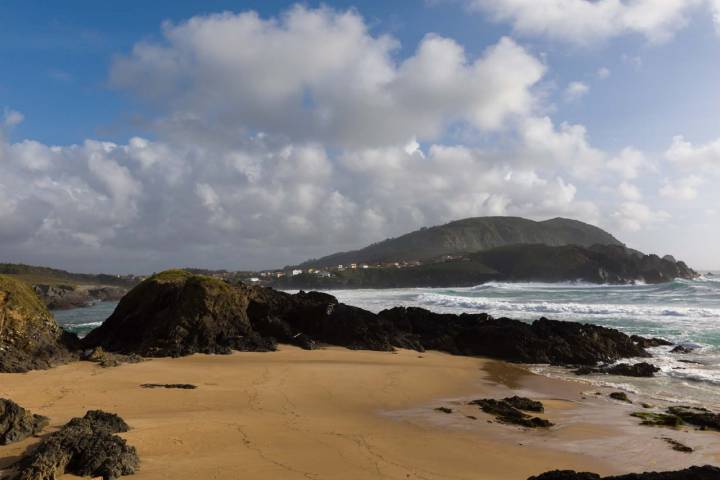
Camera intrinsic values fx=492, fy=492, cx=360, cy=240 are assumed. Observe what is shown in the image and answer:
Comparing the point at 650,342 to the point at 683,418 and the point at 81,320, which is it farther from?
the point at 81,320

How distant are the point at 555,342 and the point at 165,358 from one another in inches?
593

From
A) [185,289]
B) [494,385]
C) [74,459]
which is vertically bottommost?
[494,385]

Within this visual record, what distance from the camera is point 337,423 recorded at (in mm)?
9500

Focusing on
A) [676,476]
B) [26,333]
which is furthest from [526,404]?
[26,333]

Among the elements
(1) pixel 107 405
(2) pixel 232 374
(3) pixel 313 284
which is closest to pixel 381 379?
(2) pixel 232 374

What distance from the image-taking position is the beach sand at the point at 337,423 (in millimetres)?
7012

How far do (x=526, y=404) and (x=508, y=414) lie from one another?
951 millimetres

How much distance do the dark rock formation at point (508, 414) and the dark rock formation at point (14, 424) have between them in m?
8.47

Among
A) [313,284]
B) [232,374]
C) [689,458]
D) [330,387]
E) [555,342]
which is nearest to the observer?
[689,458]

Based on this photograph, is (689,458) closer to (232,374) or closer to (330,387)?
(330,387)

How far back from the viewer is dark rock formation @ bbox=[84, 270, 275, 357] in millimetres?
18516

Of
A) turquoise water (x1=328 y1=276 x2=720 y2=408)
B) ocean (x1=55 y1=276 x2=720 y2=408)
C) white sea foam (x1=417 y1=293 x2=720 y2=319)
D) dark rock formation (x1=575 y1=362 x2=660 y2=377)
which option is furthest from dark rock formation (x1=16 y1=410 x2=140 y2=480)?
white sea foam (x1=417 y1=293 x2=720 y2=319)

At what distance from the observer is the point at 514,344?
66.7ft

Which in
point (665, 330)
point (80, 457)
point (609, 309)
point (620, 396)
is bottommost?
point (620, 396)
